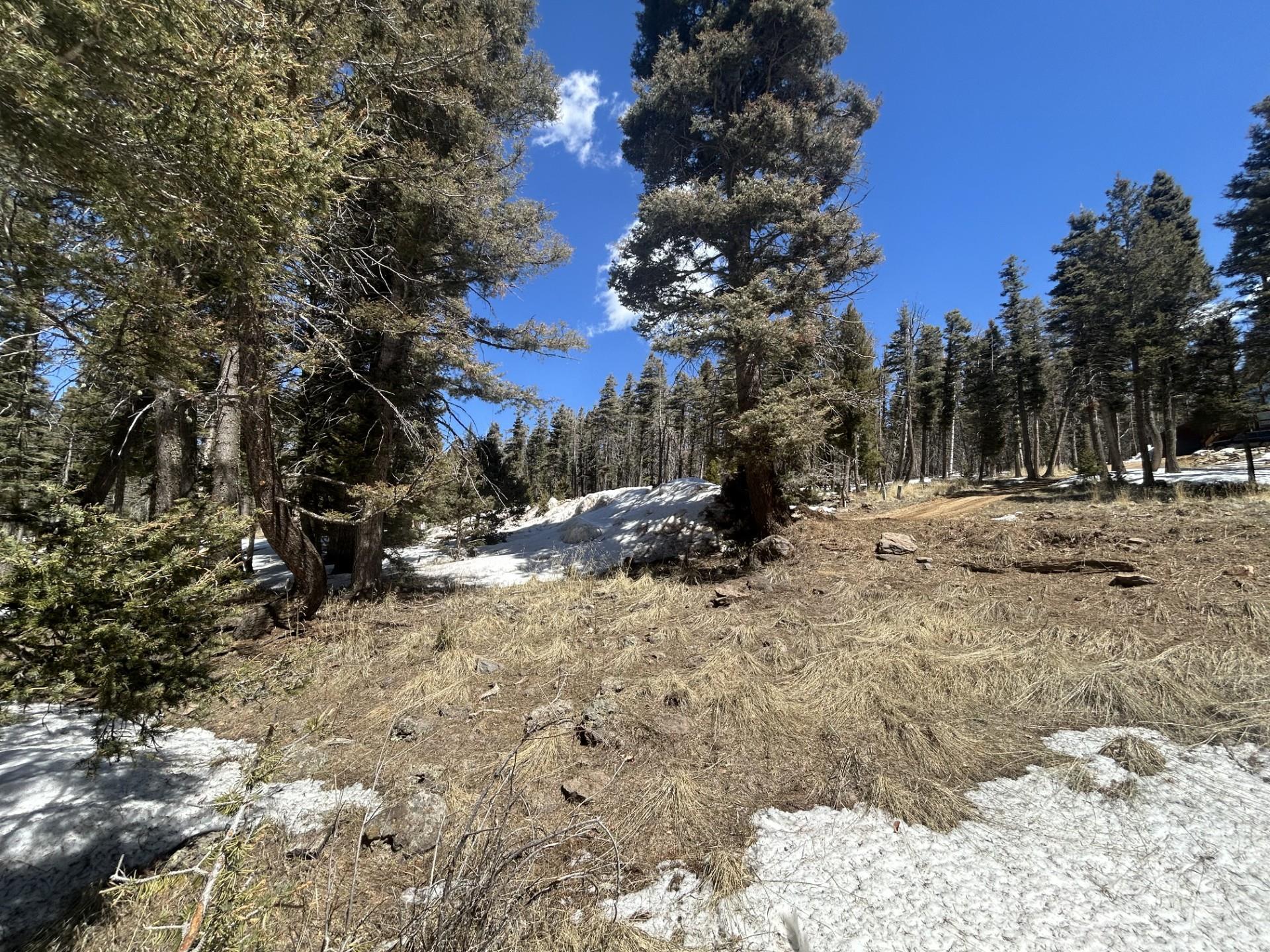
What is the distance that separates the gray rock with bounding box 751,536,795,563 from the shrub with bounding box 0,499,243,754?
7864 mm

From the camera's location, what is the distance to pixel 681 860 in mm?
2699

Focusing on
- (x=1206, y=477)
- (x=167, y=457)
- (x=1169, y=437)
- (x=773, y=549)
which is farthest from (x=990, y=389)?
(x=167, y=457)

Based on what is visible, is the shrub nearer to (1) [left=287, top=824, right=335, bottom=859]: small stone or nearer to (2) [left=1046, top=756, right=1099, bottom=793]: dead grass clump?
(1) [left=287, top=824, right=335, bottom=859]: small stone

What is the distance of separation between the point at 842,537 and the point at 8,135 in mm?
10322

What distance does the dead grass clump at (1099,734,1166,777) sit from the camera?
295 cm

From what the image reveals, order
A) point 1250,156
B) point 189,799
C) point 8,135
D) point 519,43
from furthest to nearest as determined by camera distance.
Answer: point 1250,156
point 519,43
point 189,799
point 8,135

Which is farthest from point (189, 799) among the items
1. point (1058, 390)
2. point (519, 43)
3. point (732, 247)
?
point (1058, 390)

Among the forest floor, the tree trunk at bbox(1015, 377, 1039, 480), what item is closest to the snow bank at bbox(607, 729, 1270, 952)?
the forest floor

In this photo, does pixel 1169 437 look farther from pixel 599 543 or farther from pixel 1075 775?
pixel 1075 775

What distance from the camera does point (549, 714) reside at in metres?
4.20

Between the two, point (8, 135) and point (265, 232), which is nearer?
point (8, 135)

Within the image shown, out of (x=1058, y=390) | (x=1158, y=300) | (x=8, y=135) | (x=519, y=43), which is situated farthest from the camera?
(x=1058, y=390)

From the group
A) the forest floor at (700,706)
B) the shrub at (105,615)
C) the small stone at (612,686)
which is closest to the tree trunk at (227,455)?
the forest floor at (700,706)

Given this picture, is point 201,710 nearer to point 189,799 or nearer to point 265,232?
point 189,799
